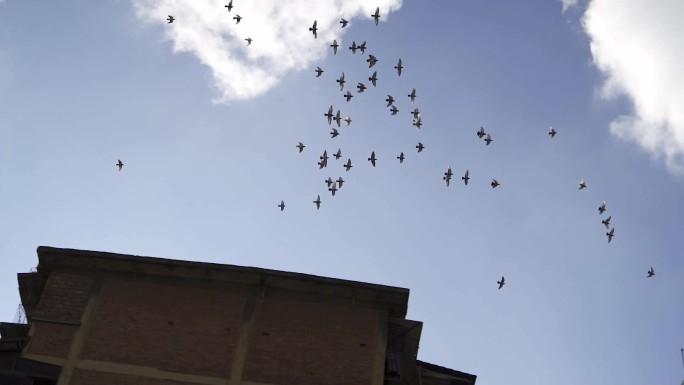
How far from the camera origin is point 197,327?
56.2 ft

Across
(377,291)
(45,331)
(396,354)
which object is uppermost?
(377,291)

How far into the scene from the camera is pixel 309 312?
1759 cm

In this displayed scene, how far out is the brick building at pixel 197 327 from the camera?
53.7 ft

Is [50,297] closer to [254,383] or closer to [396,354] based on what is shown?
[254,383]

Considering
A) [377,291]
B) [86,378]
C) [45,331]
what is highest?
[377,291]

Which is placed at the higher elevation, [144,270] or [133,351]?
[144,270]

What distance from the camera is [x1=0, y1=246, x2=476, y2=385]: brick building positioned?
16.4 meters

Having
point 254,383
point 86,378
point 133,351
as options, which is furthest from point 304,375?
point 86,378

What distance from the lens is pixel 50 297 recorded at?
17.4 m

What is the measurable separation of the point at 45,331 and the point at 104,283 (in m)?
1.94

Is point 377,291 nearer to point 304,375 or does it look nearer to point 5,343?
point 304,375

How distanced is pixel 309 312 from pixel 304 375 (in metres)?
1.81

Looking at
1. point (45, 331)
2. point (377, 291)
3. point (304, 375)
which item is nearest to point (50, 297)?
point (45, 331)

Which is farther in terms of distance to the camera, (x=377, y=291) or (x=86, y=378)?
(x=377, y=291)
